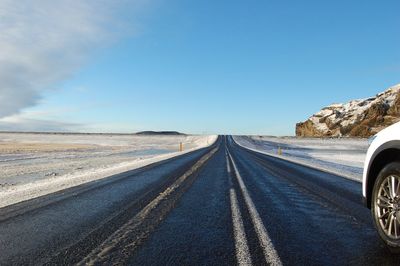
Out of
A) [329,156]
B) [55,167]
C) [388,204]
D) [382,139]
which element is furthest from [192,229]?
[329,156]

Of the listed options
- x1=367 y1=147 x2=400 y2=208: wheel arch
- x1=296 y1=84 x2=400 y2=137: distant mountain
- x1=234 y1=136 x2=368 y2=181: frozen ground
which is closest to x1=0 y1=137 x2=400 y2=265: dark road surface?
x1=367 y1=147 x2=400 y2=208: wheel arch

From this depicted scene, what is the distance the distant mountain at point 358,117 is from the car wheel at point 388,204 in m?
135

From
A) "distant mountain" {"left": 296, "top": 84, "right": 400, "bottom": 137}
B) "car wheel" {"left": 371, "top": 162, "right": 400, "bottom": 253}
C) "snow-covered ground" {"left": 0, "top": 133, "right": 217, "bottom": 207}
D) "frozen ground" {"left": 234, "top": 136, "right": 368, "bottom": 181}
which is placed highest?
"distant mountain" {"left": 296, "top": 84, "right": 400, "bottom": 137}

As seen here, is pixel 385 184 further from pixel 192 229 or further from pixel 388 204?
pixel 192 229

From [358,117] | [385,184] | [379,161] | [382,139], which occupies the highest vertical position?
[358,117]

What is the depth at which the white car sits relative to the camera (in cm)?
418

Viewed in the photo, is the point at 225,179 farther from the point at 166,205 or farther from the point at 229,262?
the point at 229,262

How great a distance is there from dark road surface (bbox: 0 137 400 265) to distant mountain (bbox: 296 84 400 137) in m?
132

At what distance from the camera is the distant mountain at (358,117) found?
5502 inches

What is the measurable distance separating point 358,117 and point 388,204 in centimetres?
15475

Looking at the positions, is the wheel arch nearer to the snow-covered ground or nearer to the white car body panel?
the white car body panel

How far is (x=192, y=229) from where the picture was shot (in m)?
5.62

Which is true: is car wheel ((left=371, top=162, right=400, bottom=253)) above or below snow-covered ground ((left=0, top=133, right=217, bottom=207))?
above

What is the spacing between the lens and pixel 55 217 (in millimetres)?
6586
